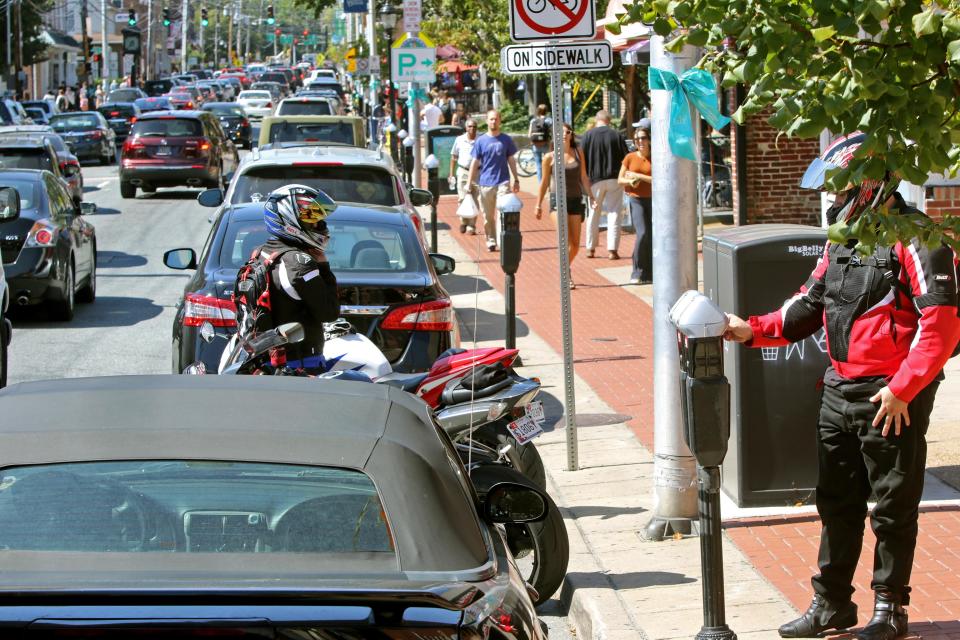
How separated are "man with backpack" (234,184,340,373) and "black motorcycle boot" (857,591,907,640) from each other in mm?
2881

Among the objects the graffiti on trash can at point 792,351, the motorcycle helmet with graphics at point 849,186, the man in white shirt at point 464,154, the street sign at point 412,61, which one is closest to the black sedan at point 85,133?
the street sign at point 412,61

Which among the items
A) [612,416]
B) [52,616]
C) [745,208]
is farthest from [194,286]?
[745,208]

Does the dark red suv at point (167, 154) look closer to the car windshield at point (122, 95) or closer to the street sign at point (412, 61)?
the street sign at point (412, 61)

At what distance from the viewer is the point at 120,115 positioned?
51500 millimetres

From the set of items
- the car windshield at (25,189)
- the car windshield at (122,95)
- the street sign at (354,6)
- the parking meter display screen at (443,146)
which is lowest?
the car windshield at (25,189)

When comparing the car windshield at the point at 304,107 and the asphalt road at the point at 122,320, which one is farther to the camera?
the car windshield at the point at 304,107

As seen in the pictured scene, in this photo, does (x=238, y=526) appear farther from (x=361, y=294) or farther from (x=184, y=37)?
(x=184, y=37)

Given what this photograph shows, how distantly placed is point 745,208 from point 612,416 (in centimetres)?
990

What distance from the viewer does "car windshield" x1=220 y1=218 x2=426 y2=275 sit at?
29.6 feet

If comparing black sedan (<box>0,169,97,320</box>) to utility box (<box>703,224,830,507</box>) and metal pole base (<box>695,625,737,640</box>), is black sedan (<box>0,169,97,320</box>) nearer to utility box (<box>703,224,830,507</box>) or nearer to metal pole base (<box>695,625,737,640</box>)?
utility box (<box>703,224,830,507</box>)

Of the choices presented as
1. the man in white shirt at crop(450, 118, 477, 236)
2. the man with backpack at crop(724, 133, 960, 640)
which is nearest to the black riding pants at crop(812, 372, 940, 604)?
the man with backpack at crop(724, 133, 960, 640)

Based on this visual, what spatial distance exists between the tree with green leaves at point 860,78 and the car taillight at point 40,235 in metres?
11.6

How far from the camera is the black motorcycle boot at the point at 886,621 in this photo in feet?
17.7

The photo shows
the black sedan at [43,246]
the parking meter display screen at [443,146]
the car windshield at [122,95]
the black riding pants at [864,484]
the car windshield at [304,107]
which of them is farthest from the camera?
the car windshield at [122,95]
